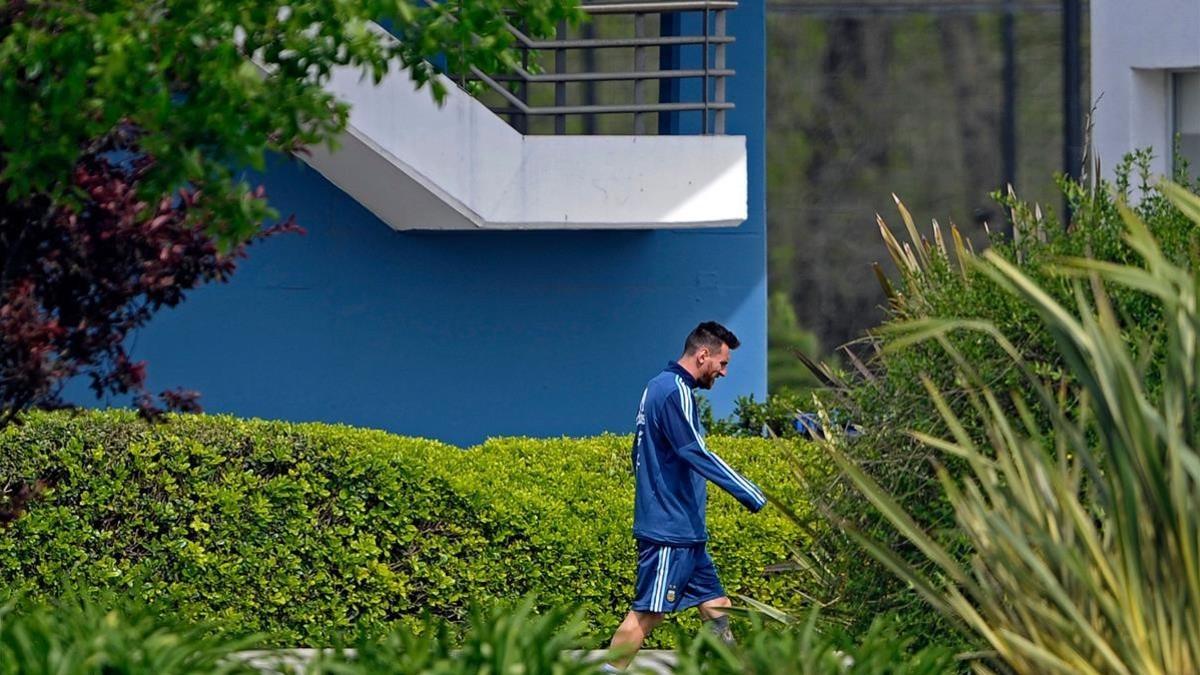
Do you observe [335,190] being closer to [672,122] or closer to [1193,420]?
[672,122]

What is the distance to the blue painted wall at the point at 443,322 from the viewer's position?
1232 cm

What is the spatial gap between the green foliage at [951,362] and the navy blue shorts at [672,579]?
169 cm

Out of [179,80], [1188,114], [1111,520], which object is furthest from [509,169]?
[1111,520]

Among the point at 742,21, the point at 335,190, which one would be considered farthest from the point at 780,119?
the point at 335,190

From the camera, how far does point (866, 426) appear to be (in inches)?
292

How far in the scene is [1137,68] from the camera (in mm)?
11867

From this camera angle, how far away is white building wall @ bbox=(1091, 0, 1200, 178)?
11.6m

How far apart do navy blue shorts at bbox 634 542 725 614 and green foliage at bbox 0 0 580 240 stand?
382 centimetres

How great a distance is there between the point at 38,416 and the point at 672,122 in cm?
437

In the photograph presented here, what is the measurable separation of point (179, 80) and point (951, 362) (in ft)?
9.46

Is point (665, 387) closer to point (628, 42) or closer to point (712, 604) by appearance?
point (712, 604)

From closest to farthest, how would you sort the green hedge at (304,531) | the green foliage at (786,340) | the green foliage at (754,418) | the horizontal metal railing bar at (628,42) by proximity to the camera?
the green hedge at (304,531)
the horizontal metal railing bar at (628,42)
the green foliage at (754,418)
the green foliage at (786,340)

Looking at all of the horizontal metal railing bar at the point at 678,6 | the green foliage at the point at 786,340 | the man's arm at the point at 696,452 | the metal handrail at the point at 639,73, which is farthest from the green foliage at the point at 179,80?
the green foliage at the point at 786,340

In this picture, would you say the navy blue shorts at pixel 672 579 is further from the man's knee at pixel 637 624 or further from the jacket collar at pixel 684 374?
the jacket collar at pixel 684 374
